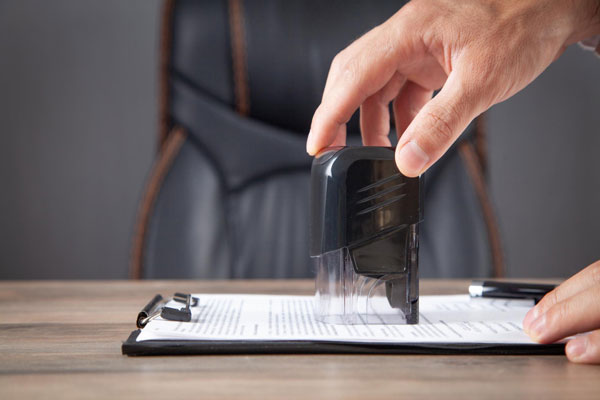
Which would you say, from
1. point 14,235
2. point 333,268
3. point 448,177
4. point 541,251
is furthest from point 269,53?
point 541,251

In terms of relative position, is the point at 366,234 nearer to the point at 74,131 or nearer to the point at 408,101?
the point at 408,101

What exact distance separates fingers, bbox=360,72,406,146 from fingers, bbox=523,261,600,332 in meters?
0.34

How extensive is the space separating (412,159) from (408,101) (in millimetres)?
307

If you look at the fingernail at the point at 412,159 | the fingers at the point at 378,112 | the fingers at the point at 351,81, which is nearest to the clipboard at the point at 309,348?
the fingernail at the point at 412,159

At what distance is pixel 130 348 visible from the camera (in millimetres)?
395

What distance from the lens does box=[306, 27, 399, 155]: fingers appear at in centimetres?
62

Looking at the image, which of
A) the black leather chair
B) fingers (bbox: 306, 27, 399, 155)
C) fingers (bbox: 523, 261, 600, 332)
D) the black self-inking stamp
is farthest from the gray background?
fingers (bbox: 523, 261, 600, 332)

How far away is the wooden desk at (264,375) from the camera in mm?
324

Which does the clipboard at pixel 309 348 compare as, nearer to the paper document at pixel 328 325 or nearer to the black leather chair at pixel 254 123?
the paper document at pixel 328 325

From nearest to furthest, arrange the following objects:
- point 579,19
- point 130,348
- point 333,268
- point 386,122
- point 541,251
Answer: point 130,348, point 333,268, point 579,19, point 386,122, point 541,251

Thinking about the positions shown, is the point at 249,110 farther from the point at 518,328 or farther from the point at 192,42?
the point at 518,328

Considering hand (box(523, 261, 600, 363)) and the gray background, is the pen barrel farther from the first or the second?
the gray background

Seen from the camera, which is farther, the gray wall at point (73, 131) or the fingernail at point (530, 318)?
the gray wall at point (73, 131)

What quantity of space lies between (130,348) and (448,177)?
30.7 inches
